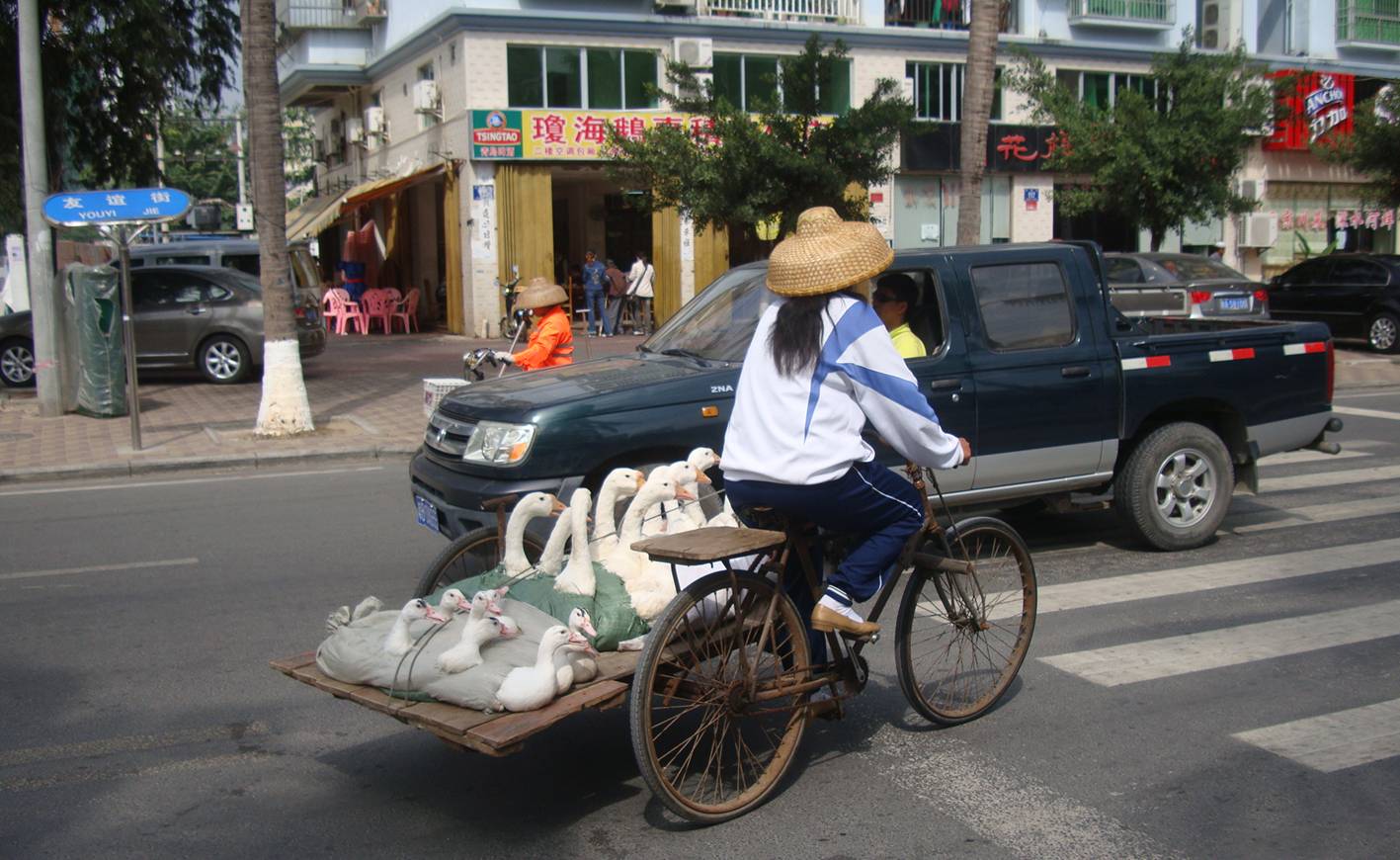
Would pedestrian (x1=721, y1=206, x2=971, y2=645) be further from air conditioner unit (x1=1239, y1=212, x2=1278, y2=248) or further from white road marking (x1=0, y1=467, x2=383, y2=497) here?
air conditioner unit (x1=1239, y1=212, x2=1278, y2=248)

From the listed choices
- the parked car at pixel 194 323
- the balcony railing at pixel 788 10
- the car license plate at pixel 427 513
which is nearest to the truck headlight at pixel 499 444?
the car license plate at pixel 427 513

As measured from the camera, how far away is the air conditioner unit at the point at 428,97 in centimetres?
2798

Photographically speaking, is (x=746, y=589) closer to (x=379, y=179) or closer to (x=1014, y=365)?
(x=1014, y=365)

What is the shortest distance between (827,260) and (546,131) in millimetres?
23586

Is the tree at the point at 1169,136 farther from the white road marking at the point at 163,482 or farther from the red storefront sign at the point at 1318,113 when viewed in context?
the white road marking at the point at 163,482

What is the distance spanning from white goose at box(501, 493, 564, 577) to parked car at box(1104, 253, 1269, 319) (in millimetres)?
14375

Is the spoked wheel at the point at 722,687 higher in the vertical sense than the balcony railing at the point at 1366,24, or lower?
lower

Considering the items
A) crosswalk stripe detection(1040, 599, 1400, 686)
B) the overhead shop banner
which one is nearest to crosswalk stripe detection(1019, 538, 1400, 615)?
crosswalk stripe detection(1040, 599, 1400, 686)

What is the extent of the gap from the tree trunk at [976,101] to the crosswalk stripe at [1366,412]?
4.73 meters

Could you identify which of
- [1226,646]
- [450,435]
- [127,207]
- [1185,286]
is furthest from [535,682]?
[1185,286]

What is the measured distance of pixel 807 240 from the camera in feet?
14.9

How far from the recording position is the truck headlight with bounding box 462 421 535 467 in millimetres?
6410

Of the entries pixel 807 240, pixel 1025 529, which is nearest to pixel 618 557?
pixel 807 240

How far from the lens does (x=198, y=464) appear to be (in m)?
12.4
